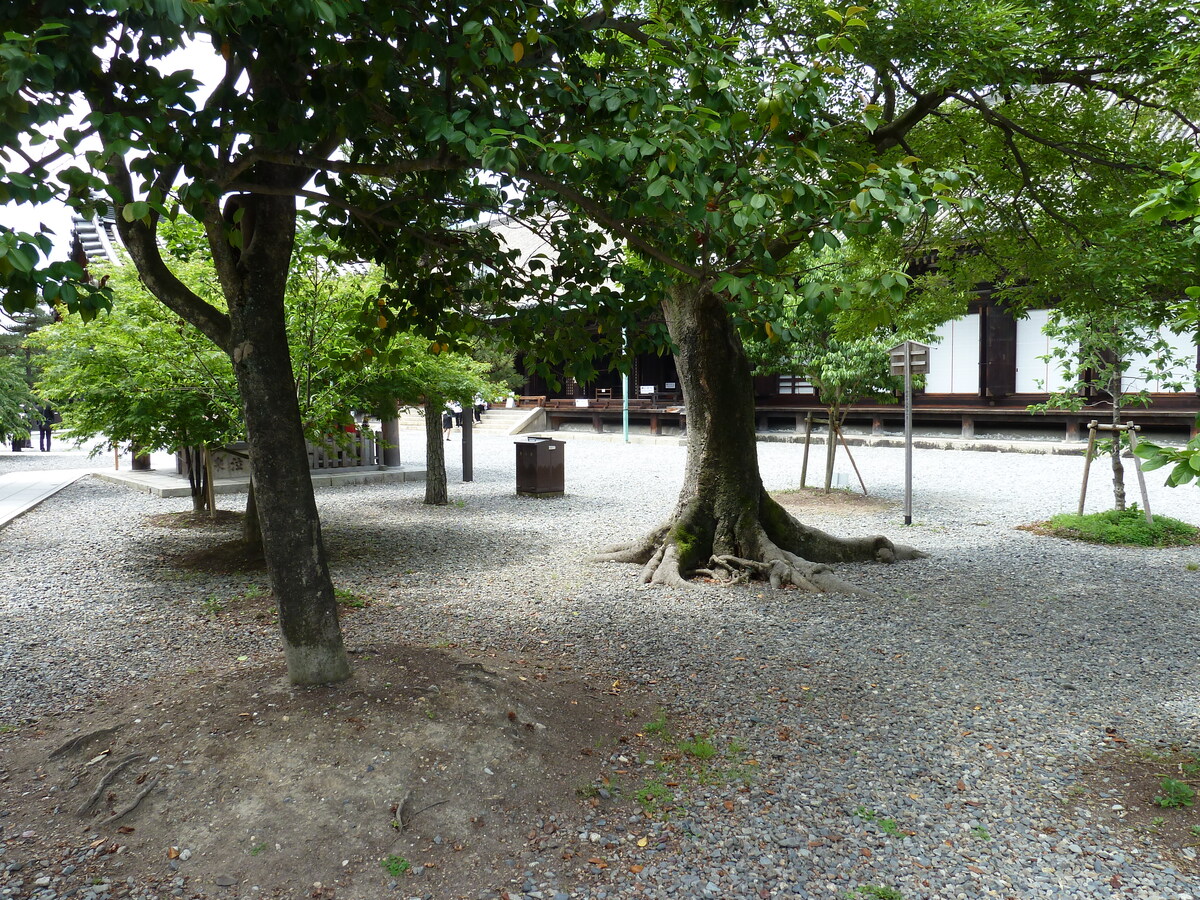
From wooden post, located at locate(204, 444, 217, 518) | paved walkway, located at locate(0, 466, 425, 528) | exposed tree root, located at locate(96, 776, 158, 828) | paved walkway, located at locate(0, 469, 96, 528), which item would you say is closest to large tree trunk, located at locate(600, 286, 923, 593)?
exposed tree root, located at locate(96, 776, 158, 828)

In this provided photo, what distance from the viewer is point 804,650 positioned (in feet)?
18.0

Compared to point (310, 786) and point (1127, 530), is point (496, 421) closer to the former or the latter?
point (1127, 530)

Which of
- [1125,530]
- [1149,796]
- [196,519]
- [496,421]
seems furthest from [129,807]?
[496,421]

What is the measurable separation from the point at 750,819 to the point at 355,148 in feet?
11.8

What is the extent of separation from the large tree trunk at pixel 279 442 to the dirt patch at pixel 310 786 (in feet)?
1.04

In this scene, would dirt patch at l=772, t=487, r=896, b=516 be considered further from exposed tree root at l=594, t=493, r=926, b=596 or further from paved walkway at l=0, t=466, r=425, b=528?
paved walkway at l=0, t=466, r=425, b=528

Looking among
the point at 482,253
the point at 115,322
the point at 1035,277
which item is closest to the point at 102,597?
the point at 115,322

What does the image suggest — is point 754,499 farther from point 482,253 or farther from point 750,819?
point 750,819

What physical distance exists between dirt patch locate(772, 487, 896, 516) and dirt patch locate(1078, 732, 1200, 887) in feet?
24.4

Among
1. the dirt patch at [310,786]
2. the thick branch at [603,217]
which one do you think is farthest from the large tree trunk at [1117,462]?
the dirt patch at [310,786]

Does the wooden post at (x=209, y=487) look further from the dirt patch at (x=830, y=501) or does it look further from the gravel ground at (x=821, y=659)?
the dirt patch at (x=830, y=501)

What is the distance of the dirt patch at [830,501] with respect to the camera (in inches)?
460

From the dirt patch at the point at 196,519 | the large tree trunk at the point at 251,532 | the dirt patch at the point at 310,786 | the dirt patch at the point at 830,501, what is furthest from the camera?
the dirt patch at the point at 830,501

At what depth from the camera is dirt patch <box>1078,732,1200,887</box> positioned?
317 centimetres
